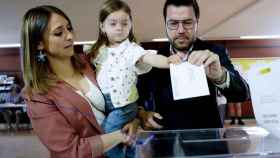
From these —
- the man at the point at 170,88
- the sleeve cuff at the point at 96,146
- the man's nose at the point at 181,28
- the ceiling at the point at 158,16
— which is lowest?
the sleeve cuff at the point at 96,146

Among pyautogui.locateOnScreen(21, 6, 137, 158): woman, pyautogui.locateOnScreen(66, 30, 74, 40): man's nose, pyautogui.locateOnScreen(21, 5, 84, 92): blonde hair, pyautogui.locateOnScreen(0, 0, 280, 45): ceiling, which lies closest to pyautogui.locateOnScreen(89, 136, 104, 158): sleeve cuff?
pyautogui.locateOnScreen(21, 6, 137, 158): woman

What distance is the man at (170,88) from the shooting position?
1.25 m

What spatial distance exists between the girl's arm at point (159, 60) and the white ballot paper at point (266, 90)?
233 millimetres

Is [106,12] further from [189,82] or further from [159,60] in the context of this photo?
[189,82]

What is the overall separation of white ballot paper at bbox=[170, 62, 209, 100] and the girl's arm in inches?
2.8

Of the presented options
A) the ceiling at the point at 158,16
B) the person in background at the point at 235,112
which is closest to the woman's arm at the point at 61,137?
the ceiling at the point at 158,16

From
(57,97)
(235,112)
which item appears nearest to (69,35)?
(57,97)

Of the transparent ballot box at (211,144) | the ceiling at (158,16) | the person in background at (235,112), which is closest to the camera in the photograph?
the transparent ballot box at (211,144)

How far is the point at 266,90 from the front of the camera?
825mm

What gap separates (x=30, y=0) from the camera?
4.88m

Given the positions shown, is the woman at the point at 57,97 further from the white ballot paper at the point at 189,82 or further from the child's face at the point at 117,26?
the white ballot paper at the point at 189,82

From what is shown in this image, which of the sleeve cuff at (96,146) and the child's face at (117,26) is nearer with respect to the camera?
the sleeve cuff at (96,146)

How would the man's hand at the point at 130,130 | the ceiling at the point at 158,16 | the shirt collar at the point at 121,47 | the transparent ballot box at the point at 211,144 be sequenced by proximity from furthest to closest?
1. the ceiling at the point at 158,16
2. the shirt collar at the point at 121,47
3. the man's hand at the point at 130,130
4. the transparent ballot box at the point at 211,144

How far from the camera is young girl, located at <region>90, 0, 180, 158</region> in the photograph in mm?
1213
